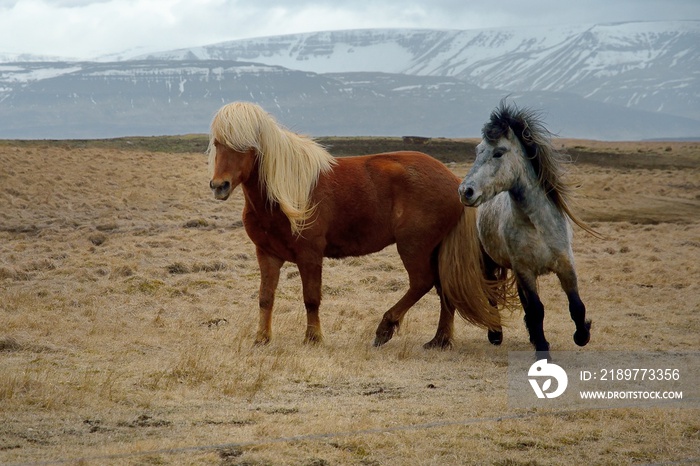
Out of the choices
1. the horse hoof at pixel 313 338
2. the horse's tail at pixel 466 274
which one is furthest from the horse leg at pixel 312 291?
the horse's tail at pixel 466 274

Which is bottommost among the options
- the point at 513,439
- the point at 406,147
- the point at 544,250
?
the point at 406,147

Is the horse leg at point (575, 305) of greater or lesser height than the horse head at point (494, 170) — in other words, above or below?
below

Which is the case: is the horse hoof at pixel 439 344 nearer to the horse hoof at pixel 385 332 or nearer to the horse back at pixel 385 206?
the horse hoof at pixel 385 332

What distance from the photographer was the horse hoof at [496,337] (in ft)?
31.0

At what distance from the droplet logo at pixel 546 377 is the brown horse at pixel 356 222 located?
1.36m

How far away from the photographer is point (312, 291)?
29.8 ft

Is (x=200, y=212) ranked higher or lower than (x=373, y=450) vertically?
lower

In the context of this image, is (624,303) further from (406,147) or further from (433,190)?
(406,147)

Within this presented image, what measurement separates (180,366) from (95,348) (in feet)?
5.49

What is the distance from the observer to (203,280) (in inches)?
547

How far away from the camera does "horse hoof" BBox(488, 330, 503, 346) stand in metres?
9.44

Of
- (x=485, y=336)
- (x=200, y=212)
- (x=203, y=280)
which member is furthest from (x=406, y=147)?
(x=485, y=336)

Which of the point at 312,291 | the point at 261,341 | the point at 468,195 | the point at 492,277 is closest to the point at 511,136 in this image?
the point at 468,195

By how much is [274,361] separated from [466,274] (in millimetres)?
2304
